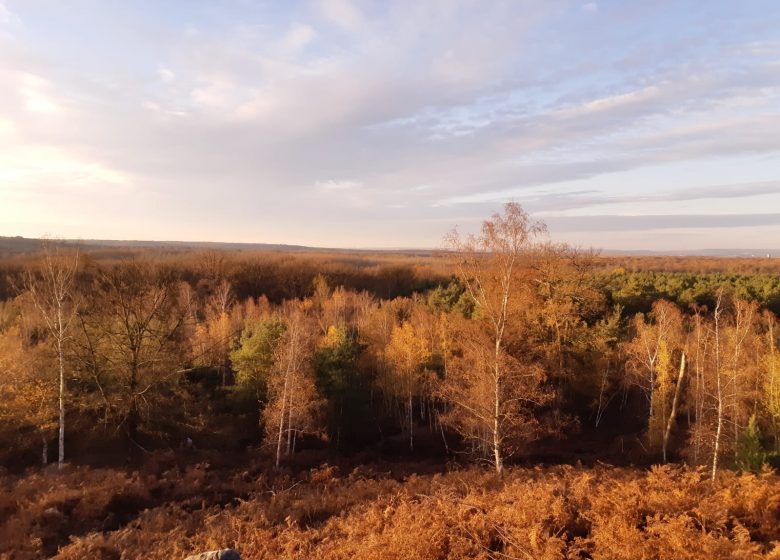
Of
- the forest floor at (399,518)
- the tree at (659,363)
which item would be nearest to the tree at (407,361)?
the tree at (659,363)

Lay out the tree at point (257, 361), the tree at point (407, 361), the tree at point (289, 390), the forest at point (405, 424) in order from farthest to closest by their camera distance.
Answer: the tree at point (407, 361)
the tree at point (257, 361)
the tree at point (289, 390)
the forest at point (405, 424)

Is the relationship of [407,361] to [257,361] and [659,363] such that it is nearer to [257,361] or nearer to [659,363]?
[257,361]

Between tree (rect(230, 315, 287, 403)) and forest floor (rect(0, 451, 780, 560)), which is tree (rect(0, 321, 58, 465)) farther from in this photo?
tree (rect(230, 315, 287, 403))

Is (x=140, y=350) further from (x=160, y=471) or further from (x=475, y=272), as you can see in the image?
(x=475, y=272)

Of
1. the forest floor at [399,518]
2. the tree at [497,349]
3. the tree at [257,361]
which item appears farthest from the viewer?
the tree at [257,361]

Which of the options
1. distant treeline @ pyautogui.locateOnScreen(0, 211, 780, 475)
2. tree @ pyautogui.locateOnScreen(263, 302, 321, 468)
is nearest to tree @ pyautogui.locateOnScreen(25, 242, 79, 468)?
distant treeline @ pyautogui.locateOnScreen(0, 211, 780, 475)

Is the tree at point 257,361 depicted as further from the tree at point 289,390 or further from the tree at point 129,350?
the tree at point 129,350

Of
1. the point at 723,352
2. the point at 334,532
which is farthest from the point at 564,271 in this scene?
the point at 334,532
